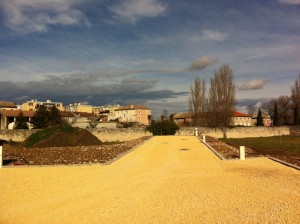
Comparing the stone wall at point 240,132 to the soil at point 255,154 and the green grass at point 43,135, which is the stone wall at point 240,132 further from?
the soil at point 255,154

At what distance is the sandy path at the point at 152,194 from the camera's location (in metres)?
6.82

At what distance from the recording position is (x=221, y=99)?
1906 inches

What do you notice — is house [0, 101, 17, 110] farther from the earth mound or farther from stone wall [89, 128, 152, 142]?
the earth mound

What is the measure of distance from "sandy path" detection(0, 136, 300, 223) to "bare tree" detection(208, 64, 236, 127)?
34.0 metres

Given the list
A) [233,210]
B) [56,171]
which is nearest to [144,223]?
[233,210]

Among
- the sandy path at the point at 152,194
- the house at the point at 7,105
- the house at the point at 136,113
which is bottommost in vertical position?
the sandy path at the point at 152,194

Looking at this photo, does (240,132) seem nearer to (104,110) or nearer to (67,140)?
(67,140)

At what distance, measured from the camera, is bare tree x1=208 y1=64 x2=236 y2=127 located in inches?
1858

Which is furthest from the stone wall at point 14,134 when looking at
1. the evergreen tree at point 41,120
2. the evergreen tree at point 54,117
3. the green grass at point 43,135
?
the evergreen tree at point 54,117

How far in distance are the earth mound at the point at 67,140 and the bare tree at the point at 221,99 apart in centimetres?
2228

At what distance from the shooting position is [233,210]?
703cm

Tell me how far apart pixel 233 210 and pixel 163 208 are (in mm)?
1580

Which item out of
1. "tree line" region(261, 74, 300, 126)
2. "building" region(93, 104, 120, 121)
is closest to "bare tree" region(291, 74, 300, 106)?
"tree line" region(261, 74, 300, 126)

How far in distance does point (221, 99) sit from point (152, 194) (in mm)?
41413
